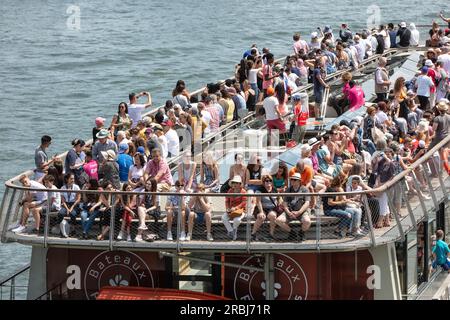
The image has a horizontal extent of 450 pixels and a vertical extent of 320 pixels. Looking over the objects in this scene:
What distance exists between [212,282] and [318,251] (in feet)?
7.52

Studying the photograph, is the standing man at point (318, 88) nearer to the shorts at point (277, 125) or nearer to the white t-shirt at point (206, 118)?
the shorts at point (277, 125)

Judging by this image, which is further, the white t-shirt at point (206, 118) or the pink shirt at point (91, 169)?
the white t-shirt at point (206, 118)

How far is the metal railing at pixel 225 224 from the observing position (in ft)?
78.3

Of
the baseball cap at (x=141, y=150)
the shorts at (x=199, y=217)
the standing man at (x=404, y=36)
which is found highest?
the standing man at (x=404, y=36)

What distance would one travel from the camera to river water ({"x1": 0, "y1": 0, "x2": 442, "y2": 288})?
2315 inches

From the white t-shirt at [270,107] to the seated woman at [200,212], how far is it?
624 cm

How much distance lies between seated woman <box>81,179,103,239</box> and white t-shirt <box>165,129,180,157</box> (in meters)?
3.72

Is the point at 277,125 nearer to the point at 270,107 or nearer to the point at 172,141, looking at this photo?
the point at 270,107

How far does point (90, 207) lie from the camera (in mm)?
24547

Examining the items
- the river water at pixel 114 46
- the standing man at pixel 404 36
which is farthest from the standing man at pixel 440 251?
the river water at pixel 114 46

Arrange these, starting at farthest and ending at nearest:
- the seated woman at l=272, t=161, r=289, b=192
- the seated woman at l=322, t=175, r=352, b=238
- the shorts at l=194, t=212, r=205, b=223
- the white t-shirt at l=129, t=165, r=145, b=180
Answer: the white t-shirt at l=129, t=165, r=145, b=180
the seated woman at l=272, t=161, r=289, b=192
the shorts at l=194, t=212, r=205, b=223
the seated woman at l=322, t=175, r=352, b=238

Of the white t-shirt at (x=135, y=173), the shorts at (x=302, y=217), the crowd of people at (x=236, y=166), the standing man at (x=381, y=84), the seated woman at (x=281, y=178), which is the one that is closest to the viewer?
the shorts at (x=302, y=217)

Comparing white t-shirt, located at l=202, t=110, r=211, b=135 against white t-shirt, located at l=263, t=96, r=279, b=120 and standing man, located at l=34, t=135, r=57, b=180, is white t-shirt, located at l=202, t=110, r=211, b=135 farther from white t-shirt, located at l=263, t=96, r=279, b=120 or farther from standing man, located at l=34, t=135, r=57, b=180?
standing man, located at l=34, t=135, r=57, b=180

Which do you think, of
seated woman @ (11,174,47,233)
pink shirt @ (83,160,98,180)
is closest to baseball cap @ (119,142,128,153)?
pink shirt @ (83,160,98,180)
